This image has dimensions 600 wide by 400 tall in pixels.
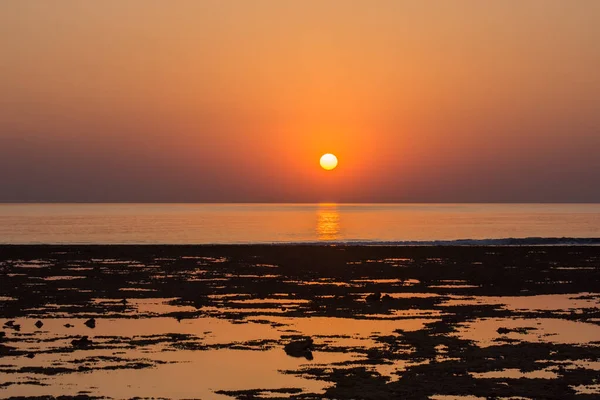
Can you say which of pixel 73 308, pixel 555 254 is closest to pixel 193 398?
pixel 73 308

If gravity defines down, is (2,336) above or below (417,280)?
below

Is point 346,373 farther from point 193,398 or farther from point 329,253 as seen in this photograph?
point 329,253

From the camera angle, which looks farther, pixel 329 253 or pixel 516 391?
pixel 329 253

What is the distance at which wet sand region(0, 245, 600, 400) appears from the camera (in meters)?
17.4

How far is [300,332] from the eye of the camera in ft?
80.6

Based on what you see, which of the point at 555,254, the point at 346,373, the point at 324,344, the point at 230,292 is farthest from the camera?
the point at 555,254

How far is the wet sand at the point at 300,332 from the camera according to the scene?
17.4 m

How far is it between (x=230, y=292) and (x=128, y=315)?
317 inches

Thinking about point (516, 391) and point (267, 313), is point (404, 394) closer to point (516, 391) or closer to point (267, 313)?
point (516, 391)

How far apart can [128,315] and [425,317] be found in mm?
9418

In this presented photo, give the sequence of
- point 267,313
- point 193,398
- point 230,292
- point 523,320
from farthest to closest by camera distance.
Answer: point 230,292, point 267,313, point 523,320, point 193,398

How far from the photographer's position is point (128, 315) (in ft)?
92.5

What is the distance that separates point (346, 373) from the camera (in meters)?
18.5

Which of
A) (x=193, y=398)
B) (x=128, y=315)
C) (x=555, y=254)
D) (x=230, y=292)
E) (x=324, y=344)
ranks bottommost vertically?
(x=193, y=398)
